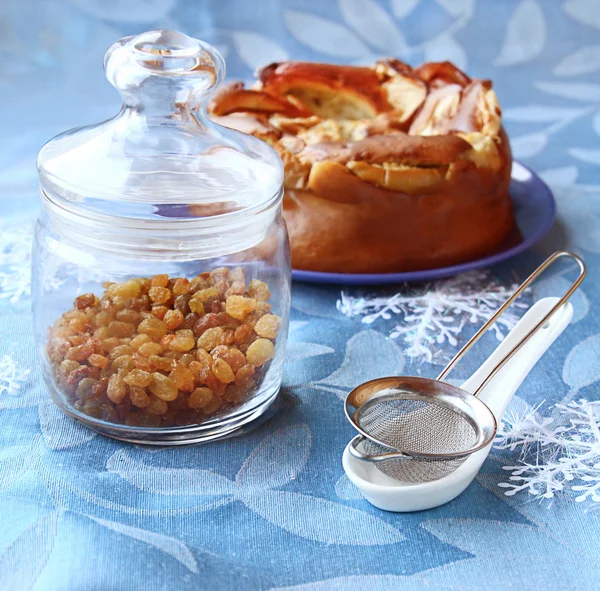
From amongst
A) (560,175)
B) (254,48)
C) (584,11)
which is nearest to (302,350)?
(560,175)

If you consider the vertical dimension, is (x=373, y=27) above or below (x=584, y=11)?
below

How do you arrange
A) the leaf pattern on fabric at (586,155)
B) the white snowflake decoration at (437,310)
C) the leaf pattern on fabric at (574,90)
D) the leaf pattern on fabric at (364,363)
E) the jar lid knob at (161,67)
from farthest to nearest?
1. the leaf pattern on fabric at (574,90)
2. the leaf pattern on fabric at (586,155)
3. the white snowflake decoration at (437,310)
4. the leaf pattern on fabric at (364,363)
5. the jar lid knob at (161,67)

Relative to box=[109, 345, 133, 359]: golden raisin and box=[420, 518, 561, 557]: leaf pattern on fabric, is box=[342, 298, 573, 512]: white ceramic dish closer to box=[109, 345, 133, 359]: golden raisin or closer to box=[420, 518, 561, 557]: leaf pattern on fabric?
box=[420, 518, 561, 557]: leaf pattern on fabric

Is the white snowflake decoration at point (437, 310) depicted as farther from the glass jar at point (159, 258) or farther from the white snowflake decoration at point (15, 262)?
the white snowflake decoration at point (15, 262)

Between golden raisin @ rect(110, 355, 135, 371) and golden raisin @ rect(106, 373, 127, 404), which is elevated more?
golden raisin @ rect(110, 355, 135, 371)

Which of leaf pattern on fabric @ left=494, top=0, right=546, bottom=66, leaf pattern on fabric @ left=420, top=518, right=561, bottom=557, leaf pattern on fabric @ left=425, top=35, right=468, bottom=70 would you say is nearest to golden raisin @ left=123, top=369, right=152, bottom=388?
leaf pattern on fabric @ left=420, top=518, right=561, bottom=557

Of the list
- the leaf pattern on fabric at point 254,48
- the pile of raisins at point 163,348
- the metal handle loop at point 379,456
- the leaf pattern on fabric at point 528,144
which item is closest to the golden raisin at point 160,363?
the pile of raisins at point 163,348

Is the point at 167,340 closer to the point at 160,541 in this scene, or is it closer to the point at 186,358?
the point at 186,358
